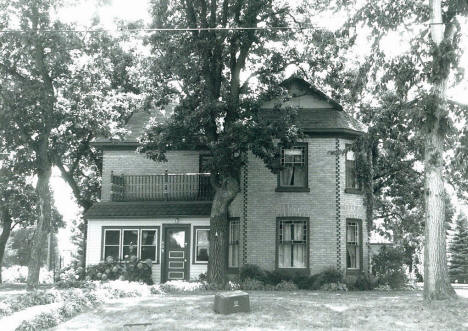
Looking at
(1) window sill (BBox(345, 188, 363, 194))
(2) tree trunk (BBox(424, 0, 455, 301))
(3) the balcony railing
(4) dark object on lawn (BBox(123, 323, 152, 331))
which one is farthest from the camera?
(3) the balcony railing

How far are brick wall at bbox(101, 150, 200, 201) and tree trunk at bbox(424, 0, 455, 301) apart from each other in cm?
1385

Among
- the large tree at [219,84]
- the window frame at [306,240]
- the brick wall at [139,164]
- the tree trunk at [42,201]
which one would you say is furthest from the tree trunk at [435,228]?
the tree trunk at [42,201]

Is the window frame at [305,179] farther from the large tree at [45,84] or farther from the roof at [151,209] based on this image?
the large tree at [45,84]

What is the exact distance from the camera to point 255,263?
25.9 m

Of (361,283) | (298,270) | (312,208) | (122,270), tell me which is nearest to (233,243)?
(298,270)

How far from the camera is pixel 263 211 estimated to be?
2623cm

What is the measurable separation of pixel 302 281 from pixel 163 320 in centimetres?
1140

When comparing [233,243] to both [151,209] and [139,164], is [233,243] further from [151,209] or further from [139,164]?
[139,164]

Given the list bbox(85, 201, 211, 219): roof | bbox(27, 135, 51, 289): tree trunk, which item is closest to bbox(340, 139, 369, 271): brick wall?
bbox(85, 201, 211, 219): roof

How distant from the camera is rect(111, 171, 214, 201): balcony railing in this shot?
2886 centimetres

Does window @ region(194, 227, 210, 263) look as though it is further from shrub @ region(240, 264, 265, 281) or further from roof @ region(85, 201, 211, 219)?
shrub @ region(240, 264, 265, 281)

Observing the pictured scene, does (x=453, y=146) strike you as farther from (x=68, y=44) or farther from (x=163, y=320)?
(x=68, y=44)

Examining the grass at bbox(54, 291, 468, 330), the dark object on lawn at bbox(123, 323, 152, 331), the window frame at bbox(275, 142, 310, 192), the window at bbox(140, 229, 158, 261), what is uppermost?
the window frame at bbox(275, 142, 310, 192)

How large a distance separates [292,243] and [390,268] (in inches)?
168
